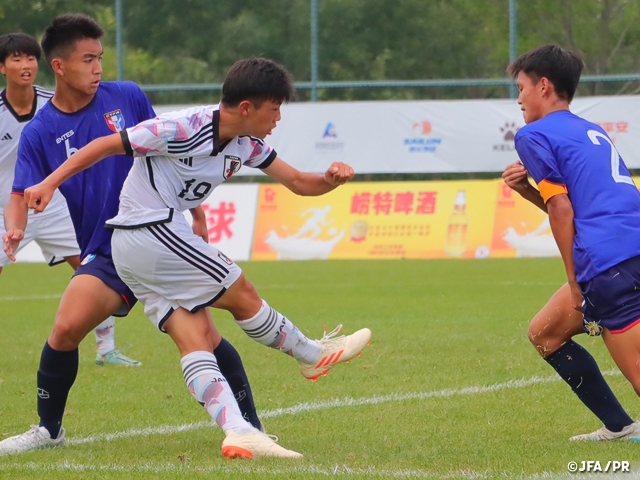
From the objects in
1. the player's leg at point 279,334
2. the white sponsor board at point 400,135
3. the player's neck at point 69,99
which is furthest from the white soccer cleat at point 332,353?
the white sponsor board at point 400,135

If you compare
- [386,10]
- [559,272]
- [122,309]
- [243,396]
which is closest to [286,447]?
[243,396]

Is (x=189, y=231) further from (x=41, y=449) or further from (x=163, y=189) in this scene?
(x=41, y=449)

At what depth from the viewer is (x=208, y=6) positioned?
67.1ft

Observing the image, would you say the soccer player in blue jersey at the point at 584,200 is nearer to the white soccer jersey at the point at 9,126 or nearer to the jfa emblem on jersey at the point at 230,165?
the jfa emblem on jersey at the point at 230,165

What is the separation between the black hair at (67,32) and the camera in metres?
5.41

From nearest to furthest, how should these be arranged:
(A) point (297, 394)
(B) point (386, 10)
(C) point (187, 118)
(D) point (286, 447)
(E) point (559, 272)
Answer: (C) point (187, 118) < (D) point (286, 447) < (A) point (297, 394) < (E) point (559, 272) < (B) point (386, 10)

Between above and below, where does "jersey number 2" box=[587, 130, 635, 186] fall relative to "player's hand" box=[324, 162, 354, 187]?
above

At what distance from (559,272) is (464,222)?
289 centimetres

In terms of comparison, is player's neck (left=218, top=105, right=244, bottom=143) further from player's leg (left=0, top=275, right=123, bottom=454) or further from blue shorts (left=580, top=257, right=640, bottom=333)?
blue shorts (left=580, top=257, right=640, bottom=333)

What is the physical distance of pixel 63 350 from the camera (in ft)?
17.1

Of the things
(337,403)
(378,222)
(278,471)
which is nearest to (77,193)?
(278,471)

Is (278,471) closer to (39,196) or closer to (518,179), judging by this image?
(39,196)

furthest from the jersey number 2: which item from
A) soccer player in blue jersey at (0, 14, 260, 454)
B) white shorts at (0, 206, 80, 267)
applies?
white shorts at (0, 206, 80, 267)

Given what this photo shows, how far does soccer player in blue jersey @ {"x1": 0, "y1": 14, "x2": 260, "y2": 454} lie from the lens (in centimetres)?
514
